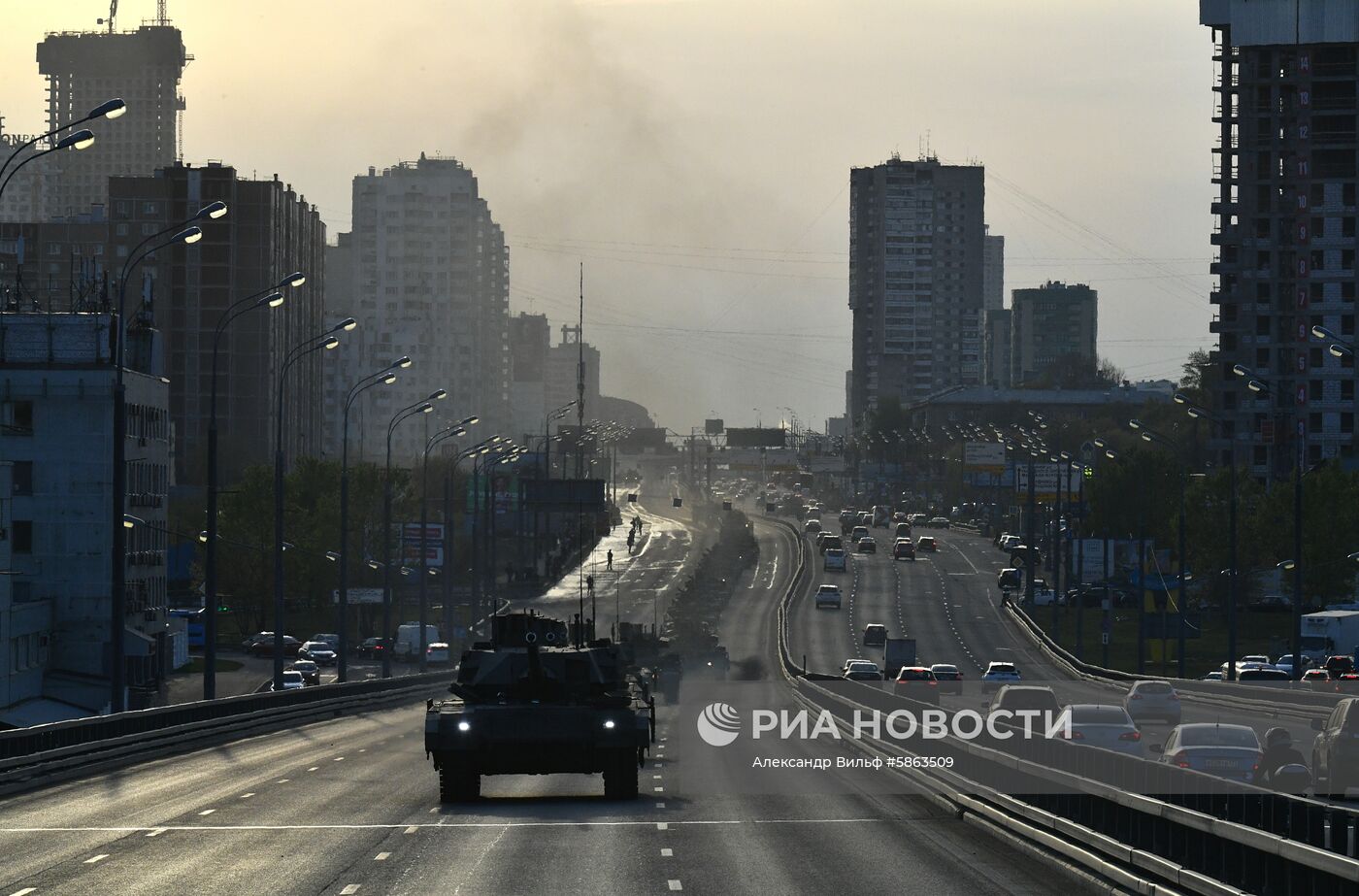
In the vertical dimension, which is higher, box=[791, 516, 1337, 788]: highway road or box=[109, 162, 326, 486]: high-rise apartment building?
box=[109, 162, 326, 486]: high-rise apartment building

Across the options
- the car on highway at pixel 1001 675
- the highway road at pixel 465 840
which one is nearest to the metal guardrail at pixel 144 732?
the highway road at pixel 465 840

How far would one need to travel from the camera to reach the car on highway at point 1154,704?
4888 cm

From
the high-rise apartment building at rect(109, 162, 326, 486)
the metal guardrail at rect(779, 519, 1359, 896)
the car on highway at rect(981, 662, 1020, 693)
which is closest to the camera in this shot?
the metal guardrail at rect(779, 519, 1359, 896)

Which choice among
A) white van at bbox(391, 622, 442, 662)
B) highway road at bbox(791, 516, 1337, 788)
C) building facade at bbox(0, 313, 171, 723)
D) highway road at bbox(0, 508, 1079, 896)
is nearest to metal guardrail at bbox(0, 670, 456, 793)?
highway road at bbox(0, 508, 1079, 896)

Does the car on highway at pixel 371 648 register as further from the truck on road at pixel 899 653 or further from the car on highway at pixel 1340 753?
the car on highway at pixel 1340 753

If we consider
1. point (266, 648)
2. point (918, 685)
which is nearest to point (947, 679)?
point (918, 685)

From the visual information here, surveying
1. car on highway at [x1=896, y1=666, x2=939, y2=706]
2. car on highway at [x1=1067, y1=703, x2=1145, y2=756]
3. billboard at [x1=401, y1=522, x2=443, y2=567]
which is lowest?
car on highway at [x1=896, y1=666, x2=939, y2=706]

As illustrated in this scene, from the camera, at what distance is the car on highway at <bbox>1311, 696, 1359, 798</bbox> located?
2611cm

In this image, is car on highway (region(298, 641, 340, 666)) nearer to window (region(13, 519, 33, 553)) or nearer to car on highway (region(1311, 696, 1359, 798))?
window (region(13, 519, 33, 553))

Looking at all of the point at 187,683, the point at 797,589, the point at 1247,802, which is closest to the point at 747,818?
the point at 1247,802

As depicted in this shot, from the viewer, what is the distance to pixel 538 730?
27.8 m

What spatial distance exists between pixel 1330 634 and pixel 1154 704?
37770 millimetres

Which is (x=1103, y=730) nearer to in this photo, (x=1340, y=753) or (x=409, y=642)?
(x=1340, y=753)

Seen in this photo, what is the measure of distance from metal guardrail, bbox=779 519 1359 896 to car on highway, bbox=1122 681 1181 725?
2199 centimetres
